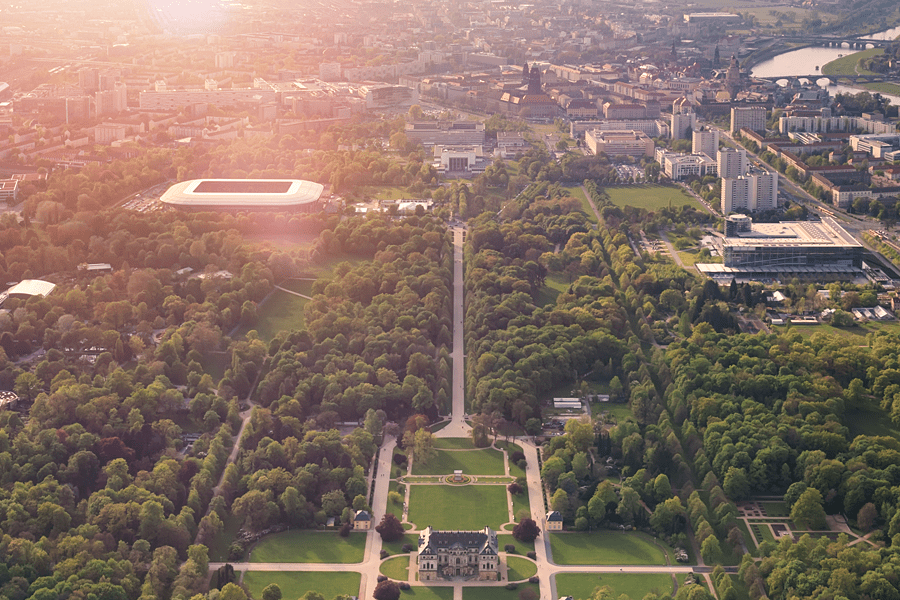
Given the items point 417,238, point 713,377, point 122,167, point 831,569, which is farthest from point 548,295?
point 122,167

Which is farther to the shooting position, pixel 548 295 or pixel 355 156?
pixel 355 156

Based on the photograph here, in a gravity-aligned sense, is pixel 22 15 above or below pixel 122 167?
above

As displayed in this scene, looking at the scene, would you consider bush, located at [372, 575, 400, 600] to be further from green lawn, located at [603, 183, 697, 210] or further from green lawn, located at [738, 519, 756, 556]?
green lawn, located at [603, 183, 697, 210]

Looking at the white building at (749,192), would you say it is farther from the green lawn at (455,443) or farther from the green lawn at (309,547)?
the green lawn at (309,547)

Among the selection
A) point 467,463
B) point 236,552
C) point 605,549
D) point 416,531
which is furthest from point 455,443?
point 236,552

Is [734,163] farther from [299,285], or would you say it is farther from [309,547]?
[309,547]

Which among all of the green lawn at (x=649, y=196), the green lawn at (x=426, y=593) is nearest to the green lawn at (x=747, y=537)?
the green lawn at (x=426, y=593)

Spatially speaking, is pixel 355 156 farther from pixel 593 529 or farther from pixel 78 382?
pixel 593 529
